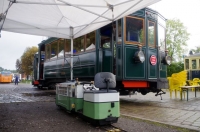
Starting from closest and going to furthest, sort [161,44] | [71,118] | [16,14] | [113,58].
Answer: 1. [71,118]
2. [16,14]
3. [113,58]
4. [161,44]

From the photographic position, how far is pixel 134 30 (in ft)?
22.1

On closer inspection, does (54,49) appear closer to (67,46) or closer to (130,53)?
(67,46)

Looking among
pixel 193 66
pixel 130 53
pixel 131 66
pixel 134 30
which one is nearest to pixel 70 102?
pixel 131 66

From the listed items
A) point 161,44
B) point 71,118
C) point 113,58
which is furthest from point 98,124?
point 161,44

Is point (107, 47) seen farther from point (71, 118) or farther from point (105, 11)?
point (71, 118)

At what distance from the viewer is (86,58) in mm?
7492

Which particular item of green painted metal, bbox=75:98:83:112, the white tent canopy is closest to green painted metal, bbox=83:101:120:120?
green painted metal, bbox=75:98:83:112

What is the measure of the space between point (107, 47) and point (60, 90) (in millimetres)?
2462

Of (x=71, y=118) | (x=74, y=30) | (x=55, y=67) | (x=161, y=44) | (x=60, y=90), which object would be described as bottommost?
(x=71, y=118)

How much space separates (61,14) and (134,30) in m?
2.48

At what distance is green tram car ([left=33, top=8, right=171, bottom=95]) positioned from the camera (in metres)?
6.36

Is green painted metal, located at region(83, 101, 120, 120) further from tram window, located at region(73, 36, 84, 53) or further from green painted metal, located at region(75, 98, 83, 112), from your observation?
tram window, located at region(73, 36, 84, 53)

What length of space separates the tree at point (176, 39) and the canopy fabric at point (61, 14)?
83.8ft

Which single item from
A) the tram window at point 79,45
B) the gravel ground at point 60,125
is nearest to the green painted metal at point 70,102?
the gravel ground at point 60,125
